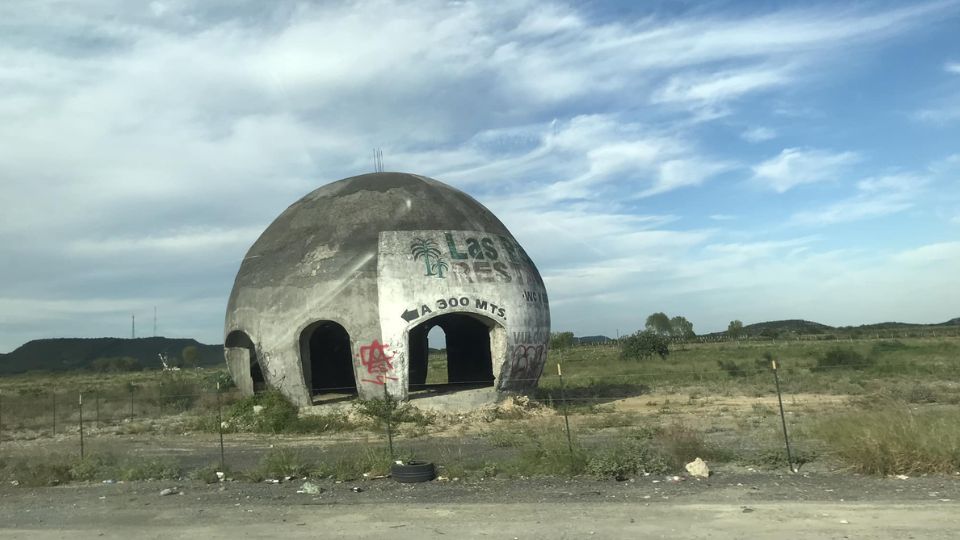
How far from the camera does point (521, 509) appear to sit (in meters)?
8.79

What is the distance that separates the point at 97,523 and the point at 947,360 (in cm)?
3914

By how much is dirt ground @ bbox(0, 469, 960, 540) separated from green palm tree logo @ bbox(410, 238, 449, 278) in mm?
8348

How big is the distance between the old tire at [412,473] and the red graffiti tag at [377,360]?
733 centimetres

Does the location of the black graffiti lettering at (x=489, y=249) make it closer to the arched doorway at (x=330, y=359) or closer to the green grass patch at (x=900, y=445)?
the arched doorway at (x=330, y=359)

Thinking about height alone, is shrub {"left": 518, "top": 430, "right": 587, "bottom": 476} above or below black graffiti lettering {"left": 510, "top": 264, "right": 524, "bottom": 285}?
below

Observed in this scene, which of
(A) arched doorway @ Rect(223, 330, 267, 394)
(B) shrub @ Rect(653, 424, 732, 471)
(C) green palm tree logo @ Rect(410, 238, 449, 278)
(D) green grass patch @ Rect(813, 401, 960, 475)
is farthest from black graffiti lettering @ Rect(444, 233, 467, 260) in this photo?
(D) green grass patch @ Rect(813, 401, 960, 475)

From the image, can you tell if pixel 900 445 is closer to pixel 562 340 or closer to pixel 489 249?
pixel 489 249

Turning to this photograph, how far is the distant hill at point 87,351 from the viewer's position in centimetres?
14838

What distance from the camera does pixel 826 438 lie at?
38.4 ft

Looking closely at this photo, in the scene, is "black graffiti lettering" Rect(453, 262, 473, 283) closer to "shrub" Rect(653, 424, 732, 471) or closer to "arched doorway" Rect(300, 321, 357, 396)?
"shrub" Rect(653, 424, 732, 471)

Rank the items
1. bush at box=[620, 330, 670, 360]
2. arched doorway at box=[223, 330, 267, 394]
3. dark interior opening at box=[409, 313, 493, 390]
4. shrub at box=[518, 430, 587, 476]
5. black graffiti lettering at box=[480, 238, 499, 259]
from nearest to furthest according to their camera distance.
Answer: shrub at box=[518, 430, 587, 476], black graffiti lettering at box=[480, 238, 499, 259], arched doorway at box=[223, 330, 267, 394], dark interior opening at box=[409, 313, 493, 390], bush at box=[620, 330, 670, 360]

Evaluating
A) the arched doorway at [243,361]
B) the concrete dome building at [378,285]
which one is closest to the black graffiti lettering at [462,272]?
the concrete dome building at [378,285]

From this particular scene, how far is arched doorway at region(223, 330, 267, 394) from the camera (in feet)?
68.4

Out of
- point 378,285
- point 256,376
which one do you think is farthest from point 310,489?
point 256,376
